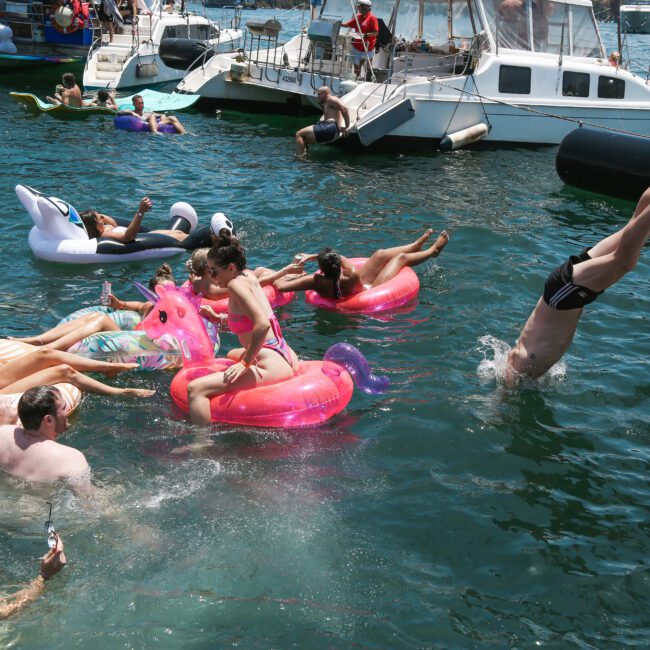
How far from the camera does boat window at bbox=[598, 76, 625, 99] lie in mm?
18406

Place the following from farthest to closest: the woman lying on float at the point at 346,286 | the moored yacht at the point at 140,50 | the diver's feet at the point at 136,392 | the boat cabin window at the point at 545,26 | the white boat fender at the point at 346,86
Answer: the moored yacht at the point at 140,50, the white boat fender at the point at 346,86, the boat cabin window at the point at 545,26, the woman lying on float at the point at 346,286, the diver's feet at the point at 136,392

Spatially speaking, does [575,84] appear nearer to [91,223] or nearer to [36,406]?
[91,223]

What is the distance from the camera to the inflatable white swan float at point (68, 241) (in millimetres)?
10883

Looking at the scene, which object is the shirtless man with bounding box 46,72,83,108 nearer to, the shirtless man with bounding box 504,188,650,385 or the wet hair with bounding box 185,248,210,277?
the wet hair with bounding box 185,248,210,277

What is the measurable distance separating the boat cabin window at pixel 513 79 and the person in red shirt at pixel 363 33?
3.00 metres

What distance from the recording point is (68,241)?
36.2 feet

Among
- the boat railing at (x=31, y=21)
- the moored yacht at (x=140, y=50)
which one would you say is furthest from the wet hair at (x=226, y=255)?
the boat railing at (x=31, y=21)

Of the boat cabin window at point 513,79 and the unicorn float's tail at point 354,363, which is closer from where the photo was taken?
the unicorn float's tail at point 354,363

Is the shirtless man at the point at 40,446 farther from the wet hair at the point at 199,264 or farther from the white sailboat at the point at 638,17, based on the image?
the white sailboat at the point at 638,17

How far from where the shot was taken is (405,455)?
7.04m

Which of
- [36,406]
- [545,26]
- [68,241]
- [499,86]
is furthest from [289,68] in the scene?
[36,406]

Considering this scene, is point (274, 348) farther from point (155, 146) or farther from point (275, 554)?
point (155, 146)

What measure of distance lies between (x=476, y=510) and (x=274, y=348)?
229cm

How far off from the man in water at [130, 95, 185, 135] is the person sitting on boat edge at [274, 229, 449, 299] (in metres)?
10.1
